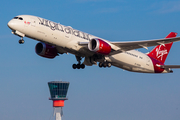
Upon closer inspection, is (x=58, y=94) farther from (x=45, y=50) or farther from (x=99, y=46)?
(x=99, y=46)

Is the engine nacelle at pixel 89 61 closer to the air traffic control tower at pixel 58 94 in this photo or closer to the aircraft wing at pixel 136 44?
the aircraft wing at pixel 136 44

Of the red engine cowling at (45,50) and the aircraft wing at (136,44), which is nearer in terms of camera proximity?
the aircraft wing at (136,44)

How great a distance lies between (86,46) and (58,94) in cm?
8143

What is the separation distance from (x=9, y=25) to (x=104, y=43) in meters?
13.7

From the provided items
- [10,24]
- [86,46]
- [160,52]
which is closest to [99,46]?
[86,46]

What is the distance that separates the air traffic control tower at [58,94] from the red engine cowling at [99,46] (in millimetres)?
80883

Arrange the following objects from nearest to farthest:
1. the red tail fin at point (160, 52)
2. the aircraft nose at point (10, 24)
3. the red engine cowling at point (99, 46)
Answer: the aircraft nose at point (10, 24) < the red engine cowling at point (99, 46) < the red tail fin at point (160, 52)

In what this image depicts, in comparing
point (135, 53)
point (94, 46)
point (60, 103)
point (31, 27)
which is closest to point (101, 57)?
point (94, 46)

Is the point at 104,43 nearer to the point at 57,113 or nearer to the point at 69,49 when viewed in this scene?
the point at 69,49

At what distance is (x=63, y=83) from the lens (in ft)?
429

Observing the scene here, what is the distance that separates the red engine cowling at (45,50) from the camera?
54531 millimetres

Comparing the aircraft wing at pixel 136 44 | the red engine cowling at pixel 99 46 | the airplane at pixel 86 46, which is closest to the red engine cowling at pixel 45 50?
the airplane at pixel 86 46

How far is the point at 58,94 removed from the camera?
129m

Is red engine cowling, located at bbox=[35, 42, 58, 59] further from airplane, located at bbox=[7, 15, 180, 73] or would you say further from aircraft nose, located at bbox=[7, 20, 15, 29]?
aircraft nose, located at bbox=[7, 20, 15, 29]
